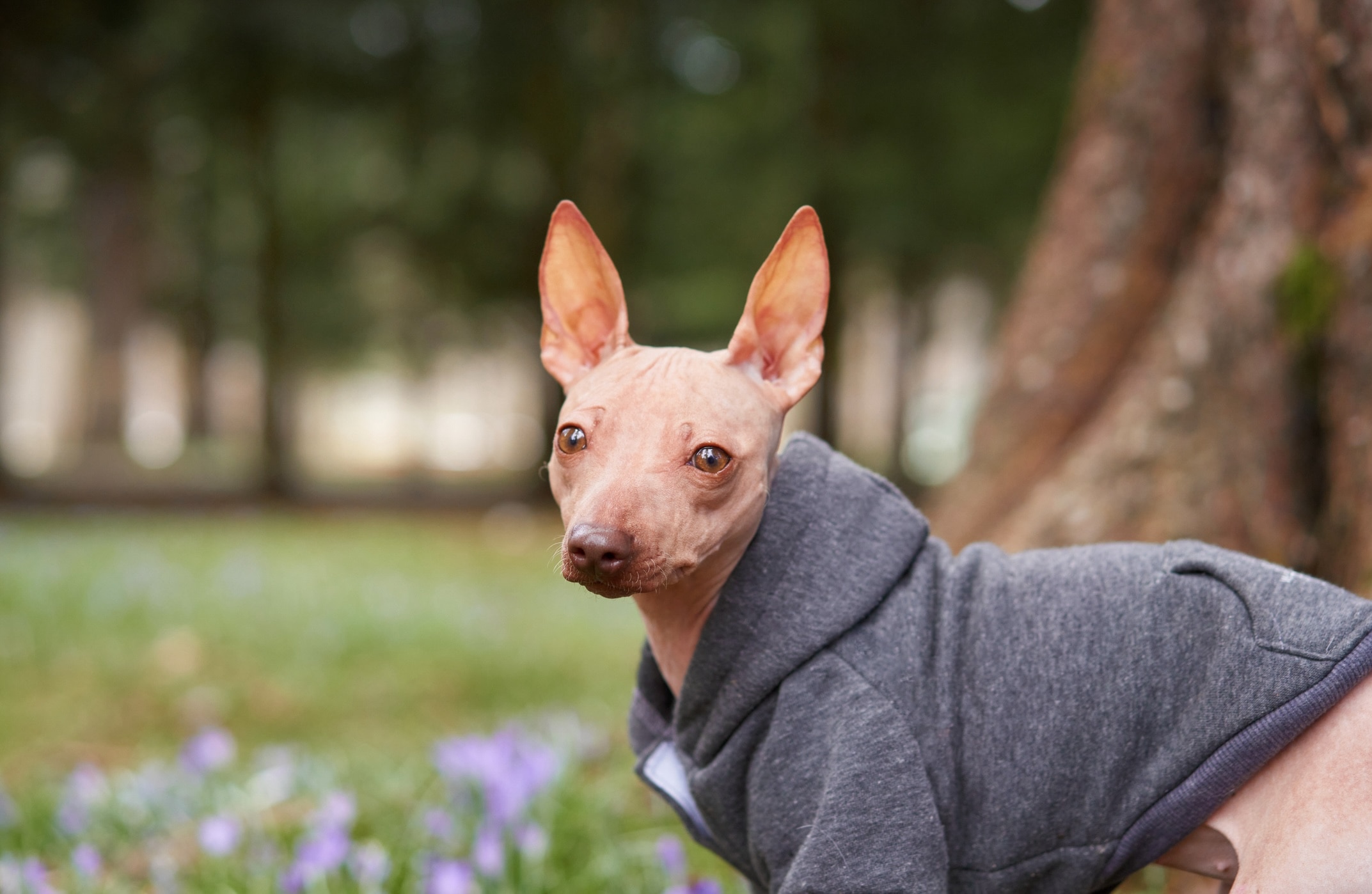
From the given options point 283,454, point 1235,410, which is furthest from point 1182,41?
point 283,454

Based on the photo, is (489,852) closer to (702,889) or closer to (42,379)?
(702,889)

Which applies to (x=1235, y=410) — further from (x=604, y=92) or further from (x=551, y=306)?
(x=604, y=92)

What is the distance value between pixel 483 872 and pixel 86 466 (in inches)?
678

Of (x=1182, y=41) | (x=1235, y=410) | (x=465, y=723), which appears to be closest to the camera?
(x=1235, y=410)

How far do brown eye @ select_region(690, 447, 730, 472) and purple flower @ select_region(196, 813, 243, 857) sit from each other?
1.48 m

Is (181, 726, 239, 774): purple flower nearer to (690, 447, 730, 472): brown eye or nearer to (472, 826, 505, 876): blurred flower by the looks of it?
(472, 826, 505, 876): blurred flower

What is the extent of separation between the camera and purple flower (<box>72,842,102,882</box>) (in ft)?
7.62

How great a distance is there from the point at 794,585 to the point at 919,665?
0.77ft

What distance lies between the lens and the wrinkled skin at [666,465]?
155cm

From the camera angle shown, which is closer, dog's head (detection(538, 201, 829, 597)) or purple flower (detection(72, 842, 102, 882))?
dog's head (detection(538, 201, 829, 597))

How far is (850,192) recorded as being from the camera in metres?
12.7

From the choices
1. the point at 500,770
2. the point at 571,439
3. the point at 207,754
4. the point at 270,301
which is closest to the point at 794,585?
the point at 571,439

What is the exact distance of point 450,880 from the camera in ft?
6.64

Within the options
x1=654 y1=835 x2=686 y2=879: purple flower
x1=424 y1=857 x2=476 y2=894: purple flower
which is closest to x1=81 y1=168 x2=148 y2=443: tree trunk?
→ x1=424 y1=857 x2=476 y2=894: purple flower
